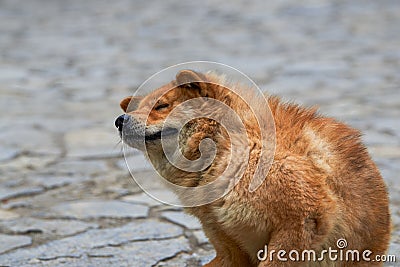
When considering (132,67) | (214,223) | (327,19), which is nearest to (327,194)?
(214,223)

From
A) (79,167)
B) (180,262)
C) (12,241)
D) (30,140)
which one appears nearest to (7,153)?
(30,140)

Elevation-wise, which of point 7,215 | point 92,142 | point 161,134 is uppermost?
point 161,134

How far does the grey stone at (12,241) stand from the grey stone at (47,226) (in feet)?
0.26

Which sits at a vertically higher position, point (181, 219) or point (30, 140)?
point (181, 219)

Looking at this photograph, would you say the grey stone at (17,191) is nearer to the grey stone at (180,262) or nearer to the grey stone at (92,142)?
the grey stone at (92,142)

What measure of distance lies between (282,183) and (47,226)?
1.97m

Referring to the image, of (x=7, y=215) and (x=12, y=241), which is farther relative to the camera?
(x=7, y=215)

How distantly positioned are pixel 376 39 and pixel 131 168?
17.5ft

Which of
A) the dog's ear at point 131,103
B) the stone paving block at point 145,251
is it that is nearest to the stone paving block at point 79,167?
the stone paving block at point 145,251

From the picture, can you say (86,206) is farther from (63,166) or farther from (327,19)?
Result: (327,19)

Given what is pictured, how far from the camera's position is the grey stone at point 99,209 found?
186 inches

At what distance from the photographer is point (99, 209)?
15.8ft

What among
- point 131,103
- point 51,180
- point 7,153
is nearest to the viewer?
point 131,103

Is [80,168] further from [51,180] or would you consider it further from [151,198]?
[151,198]
